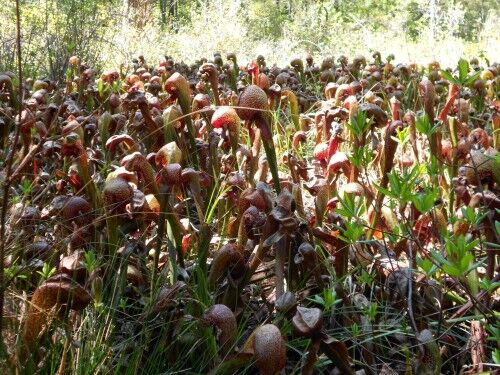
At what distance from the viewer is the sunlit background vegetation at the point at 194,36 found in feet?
14.4

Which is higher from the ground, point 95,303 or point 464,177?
point 464,177

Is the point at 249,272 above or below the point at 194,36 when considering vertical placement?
above

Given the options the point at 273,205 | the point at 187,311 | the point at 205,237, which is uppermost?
the point at 273,205

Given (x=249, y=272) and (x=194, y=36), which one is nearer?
(x=249, y=272)

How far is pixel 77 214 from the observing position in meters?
1.43

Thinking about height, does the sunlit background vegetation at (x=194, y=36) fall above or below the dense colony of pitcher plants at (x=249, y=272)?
below

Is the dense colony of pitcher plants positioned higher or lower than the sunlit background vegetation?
higher

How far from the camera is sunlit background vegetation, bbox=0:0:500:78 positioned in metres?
4.38

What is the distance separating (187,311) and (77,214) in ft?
1.10

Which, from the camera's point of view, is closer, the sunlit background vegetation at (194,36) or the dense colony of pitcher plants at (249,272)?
the dense colony of pitcher plants at (249,272)

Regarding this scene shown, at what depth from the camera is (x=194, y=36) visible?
462 inches

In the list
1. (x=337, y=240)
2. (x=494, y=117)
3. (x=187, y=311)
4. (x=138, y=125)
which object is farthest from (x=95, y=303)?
(x=494, y=117)

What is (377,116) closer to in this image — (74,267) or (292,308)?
(292,308)

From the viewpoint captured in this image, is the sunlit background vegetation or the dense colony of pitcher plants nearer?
the dense colony of pitcher plants
